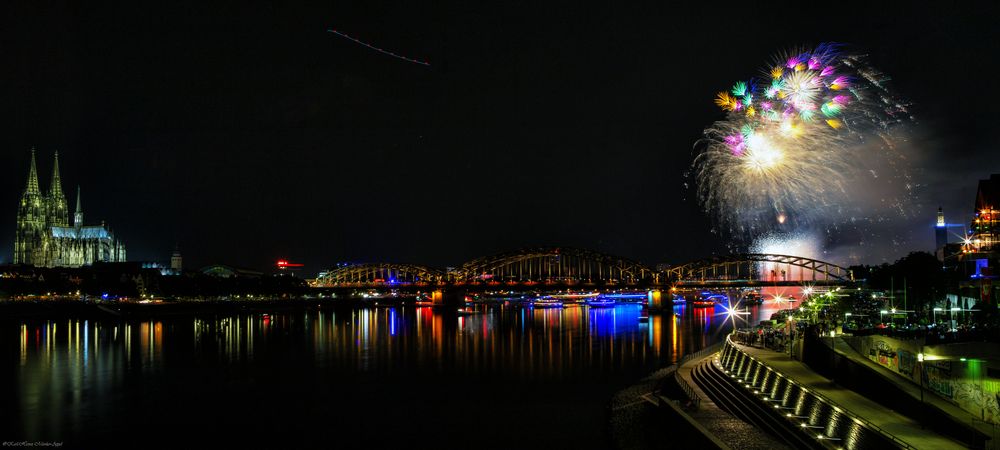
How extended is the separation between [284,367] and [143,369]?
23.6 ft

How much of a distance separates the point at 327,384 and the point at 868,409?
24.9 metres

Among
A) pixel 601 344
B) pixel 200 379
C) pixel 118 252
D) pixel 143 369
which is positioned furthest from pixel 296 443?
pixel 118 252

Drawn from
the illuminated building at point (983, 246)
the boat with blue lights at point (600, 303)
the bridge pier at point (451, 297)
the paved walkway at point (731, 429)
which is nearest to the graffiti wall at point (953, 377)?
the paved walkway at point (731, 429)

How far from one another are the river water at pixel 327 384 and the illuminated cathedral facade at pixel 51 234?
91.5 metres

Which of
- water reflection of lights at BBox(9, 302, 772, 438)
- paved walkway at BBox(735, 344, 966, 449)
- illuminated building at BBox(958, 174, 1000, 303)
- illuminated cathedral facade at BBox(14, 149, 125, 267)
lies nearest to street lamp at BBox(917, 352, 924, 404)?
paved walkway at BBox(735, 344, 966, 449)

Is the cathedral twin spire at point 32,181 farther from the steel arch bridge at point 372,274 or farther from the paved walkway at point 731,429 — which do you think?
the paved walkway at point 731,429

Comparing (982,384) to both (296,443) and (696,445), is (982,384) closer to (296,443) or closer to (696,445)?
(696,445)

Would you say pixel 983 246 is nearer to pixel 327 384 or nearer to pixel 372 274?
pixel 327 384

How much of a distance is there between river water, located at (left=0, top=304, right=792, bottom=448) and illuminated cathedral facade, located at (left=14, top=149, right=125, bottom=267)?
91517mm

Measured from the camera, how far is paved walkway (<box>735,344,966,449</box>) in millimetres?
14969

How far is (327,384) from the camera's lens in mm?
36281

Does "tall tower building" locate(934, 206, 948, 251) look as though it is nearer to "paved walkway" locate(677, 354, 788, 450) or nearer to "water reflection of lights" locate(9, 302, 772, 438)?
"water reflection of lights" locate(9, 302, 772, 438)

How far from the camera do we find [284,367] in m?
42.1

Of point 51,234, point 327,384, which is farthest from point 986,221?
point 51,234
